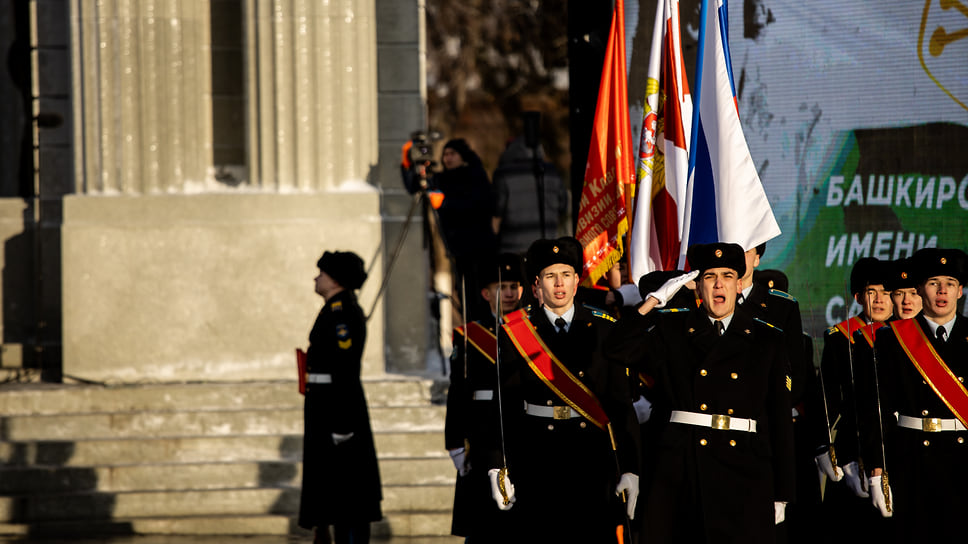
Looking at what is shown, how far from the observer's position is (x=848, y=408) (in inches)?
255

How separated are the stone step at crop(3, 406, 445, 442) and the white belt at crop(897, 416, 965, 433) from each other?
13.9 ft

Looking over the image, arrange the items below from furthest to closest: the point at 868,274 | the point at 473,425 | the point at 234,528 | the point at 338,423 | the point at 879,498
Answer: the point at 234,528 → the point at 338,423 → the point at 868,274 → the point at 473,425 → the point at 879,498

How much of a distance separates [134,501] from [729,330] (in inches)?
201

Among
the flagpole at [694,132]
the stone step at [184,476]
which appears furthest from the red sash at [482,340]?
the stone step at [184,476]

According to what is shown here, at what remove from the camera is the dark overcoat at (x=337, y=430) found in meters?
7.72

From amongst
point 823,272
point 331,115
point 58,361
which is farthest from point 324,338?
point 58,361

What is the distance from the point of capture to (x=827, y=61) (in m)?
7.78

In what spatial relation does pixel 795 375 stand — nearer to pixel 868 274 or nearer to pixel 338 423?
pixel 868 274

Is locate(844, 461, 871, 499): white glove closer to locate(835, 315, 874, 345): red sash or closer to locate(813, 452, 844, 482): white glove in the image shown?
locate(813, 452, 844, 482): white glove

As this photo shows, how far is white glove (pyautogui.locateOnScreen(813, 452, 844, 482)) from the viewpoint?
6355mm

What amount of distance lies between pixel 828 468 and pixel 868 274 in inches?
43.1

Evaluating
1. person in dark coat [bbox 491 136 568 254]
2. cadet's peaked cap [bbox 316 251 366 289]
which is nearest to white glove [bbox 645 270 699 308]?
cadet's peaked cap [bbox 316 251 366 289]

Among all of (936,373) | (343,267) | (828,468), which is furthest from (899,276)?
(343,267)

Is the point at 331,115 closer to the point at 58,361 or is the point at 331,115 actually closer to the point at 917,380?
the point at 58,361
